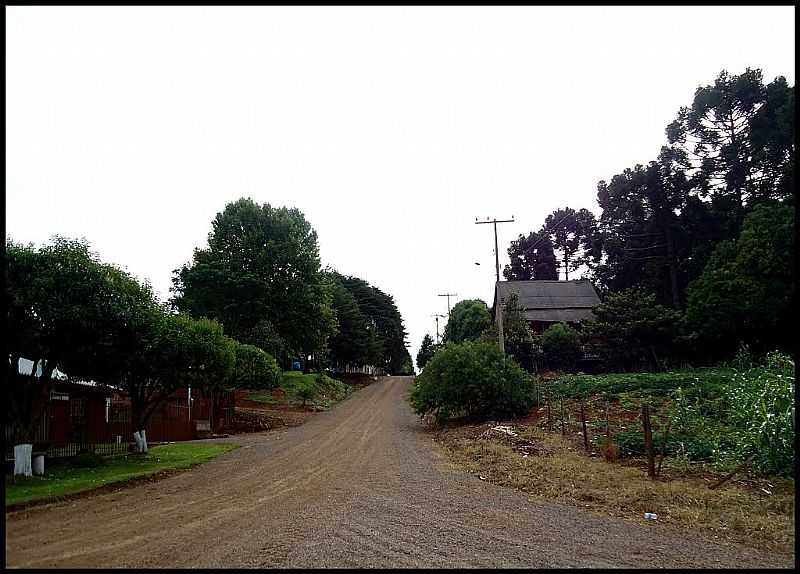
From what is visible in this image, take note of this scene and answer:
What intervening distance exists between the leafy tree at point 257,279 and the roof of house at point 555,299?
608 inches

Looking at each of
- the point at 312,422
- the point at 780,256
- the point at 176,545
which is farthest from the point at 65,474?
the point at 780,256

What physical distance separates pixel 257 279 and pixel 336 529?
3529 centimetres

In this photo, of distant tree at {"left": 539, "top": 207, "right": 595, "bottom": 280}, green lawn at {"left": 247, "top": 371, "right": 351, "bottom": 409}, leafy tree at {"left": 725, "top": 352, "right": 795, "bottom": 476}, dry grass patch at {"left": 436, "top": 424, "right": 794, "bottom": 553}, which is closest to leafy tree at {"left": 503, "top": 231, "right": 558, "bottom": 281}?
distant tree at {"left": 539, "top": 207, "right": 595, "bottom": 280}

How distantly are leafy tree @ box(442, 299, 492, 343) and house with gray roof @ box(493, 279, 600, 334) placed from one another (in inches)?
169

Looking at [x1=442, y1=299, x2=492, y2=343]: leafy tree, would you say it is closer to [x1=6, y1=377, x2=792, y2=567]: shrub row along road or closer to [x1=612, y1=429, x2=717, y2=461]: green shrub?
[x1=612, y1=429, x2=717, y2=461]: green shrub

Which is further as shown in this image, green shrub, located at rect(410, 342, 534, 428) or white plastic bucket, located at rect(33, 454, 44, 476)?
green shrub, located at rect(410, 342, 534, 428)

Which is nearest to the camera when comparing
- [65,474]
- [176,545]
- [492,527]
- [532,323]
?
[176,545]

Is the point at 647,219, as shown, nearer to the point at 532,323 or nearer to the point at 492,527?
the point at 532,323

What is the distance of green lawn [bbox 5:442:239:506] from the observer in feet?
41.7

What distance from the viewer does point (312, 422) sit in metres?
35.7

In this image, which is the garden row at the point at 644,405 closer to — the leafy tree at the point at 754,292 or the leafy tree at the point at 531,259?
the leafy tree at the point at 754,292

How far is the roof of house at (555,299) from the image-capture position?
177ft

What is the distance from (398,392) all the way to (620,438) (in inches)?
1587

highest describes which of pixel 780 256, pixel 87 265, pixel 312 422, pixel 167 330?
pixel 780 256
